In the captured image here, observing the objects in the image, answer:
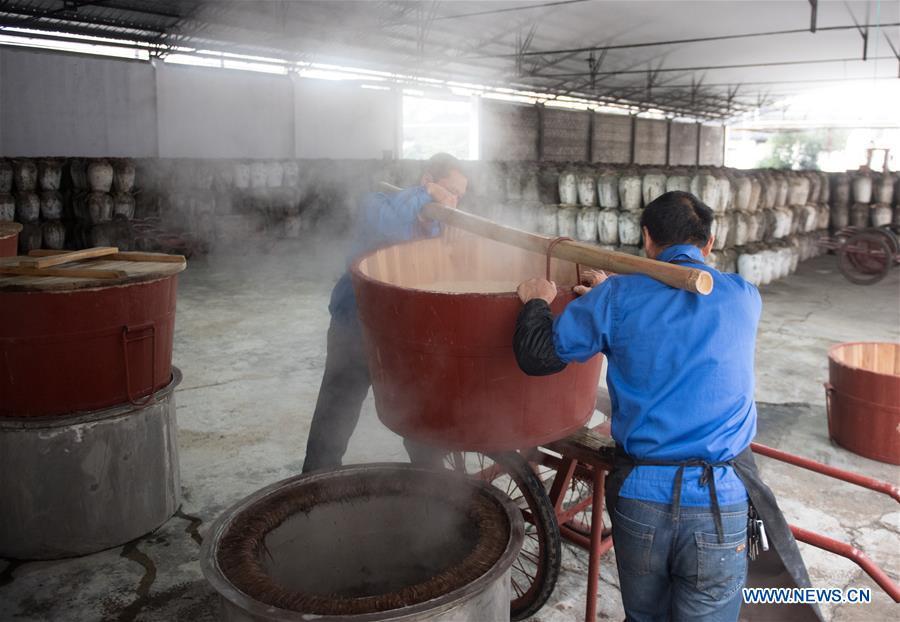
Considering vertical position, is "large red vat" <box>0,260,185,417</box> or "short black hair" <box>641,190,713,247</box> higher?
"short black hair" <box>641,190,713,247</box>

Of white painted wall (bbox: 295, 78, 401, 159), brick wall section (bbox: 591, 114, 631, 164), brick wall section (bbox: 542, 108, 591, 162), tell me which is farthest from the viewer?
brick wall section (bbox: 591, 114, 631, 164)

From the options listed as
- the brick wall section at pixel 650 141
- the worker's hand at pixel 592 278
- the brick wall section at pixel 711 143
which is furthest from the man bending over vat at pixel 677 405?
the brick wall section at pixel 711 143

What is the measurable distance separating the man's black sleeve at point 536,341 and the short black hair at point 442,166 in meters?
1.07

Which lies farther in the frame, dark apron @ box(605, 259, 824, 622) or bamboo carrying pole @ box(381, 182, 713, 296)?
dark apron @ box(605, 259, 824, 622)

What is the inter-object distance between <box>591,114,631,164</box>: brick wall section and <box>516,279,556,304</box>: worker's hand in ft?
77.5

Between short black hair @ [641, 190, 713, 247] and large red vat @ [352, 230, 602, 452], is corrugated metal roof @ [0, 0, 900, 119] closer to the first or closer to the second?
large red vat @ [352, 230, 602, 452]

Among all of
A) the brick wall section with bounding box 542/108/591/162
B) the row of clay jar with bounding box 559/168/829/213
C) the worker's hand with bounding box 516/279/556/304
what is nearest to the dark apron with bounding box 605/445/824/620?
the worker's hand with bounding box 516/279/556/304

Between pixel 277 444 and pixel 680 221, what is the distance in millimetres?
3179

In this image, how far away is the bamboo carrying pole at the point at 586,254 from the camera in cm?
158

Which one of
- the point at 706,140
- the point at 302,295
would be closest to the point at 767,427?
the point at 302,295

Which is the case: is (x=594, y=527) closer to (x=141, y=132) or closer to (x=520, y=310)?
(x=520, y=310)

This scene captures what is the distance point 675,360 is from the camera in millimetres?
1702

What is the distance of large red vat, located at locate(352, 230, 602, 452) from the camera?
5.85 feet

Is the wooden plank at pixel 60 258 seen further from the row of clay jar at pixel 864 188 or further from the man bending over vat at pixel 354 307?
the row of clay jar at pixel 864 188
